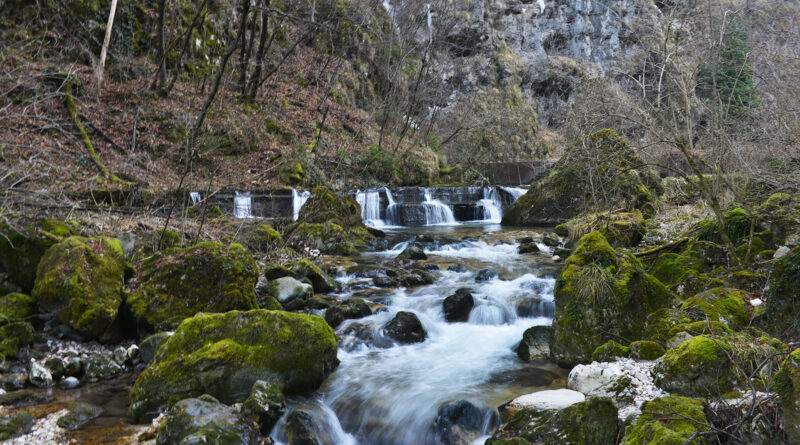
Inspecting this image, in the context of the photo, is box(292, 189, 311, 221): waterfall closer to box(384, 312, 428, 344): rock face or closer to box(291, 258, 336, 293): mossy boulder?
box(291, 258, 336, 293): mossy boulder

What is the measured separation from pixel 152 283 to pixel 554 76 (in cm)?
4050

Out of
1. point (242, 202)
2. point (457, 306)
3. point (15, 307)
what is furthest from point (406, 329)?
point (242, 202)

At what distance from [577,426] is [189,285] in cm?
509

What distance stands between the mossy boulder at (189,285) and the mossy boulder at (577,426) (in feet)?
13.7

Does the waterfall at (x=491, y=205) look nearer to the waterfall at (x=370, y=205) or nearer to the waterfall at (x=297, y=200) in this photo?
the waterfall at (x=370, y=205)

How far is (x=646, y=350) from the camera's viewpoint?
4.33m

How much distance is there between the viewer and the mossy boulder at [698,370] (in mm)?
3418

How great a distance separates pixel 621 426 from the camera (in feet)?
10.8

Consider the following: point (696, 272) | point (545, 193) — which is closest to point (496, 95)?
point (545, 193)

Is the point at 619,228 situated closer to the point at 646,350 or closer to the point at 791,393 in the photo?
the point at 646,350

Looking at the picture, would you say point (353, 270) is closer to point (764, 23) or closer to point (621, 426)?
point (621, 426)

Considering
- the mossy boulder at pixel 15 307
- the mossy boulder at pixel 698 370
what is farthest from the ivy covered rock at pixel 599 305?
the mossy boulder at pixel 15 307

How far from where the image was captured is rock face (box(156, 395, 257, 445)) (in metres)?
3.46

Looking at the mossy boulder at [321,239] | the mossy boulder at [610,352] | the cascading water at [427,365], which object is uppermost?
the mossy boulder at [321,239]
